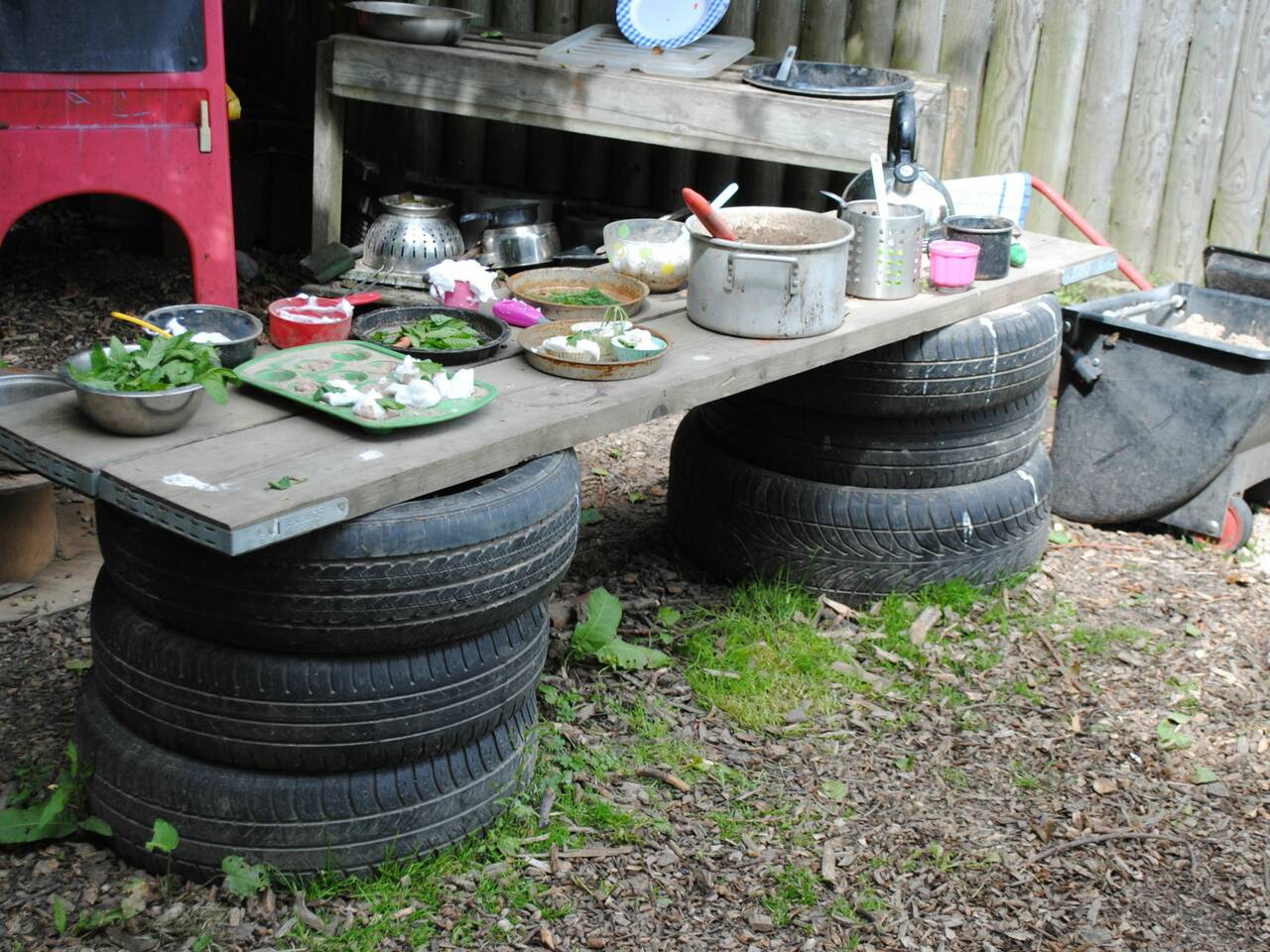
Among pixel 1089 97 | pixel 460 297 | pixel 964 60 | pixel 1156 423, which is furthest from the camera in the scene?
pixel 964 60

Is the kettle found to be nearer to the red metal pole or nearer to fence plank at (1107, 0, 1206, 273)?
the red metal pole

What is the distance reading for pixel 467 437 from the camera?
113 inches

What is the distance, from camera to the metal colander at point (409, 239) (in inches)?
248

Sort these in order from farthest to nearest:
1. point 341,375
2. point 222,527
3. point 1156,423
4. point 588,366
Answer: point 1156,423
point 588,366
point 341,375
point 222,527

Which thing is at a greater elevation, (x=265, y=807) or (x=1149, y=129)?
(x=1149, y=129)

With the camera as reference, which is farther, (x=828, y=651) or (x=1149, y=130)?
(x=1149, y=130)

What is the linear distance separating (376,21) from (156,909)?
15.1 ft

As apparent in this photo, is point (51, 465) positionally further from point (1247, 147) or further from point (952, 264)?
point (1247, 147)

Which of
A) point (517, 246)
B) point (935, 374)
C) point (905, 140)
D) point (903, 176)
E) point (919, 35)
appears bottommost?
point (517, 246)

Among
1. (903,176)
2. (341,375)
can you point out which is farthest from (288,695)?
(903,176)

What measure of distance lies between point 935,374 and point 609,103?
2461 millimetres

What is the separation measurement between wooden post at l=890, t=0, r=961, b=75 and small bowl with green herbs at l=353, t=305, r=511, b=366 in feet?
12.7

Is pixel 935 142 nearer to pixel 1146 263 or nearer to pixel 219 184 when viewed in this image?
pixel 1146 263

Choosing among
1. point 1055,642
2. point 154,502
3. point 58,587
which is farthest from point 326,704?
point 1055,642
